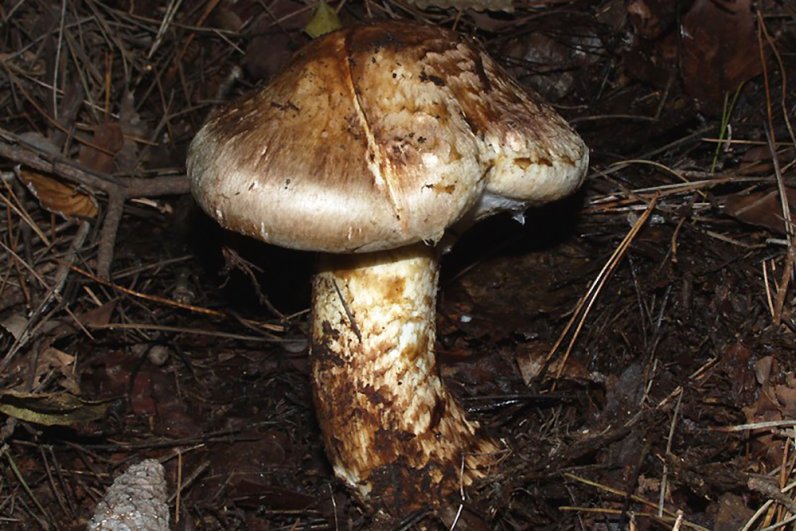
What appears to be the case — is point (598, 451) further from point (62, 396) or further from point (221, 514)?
point (62, 396)

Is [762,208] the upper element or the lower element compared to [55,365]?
upper

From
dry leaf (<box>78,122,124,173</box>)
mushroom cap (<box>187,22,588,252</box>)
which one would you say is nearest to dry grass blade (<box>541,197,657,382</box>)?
mushroom cap (<box>187,22,588,252</box>)

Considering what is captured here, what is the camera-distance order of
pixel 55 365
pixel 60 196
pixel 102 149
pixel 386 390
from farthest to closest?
pixel 102 149 → pixel 60 196 → pixel 55 365 → pixel 386 390

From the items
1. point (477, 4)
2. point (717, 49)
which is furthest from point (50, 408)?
point (717, 49)

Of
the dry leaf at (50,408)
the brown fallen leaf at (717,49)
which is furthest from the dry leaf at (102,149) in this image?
the brown fallen leaf at (717,49)

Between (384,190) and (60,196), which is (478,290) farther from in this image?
(60,196)

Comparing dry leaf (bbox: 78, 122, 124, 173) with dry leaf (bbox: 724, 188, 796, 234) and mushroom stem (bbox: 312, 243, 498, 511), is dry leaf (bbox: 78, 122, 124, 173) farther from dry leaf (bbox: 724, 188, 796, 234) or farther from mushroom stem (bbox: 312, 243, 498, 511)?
dry leaf (bbox: 724, 188, 796, 234)
